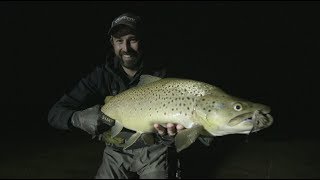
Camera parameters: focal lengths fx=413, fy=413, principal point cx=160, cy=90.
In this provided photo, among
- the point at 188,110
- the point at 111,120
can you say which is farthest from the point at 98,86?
the point at 188,110

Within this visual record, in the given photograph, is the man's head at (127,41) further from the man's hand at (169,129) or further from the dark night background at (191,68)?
the man's hand at (169,129)

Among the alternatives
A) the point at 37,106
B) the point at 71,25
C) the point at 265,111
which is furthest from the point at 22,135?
the point at 71,25

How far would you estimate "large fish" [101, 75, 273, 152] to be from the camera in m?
3.12

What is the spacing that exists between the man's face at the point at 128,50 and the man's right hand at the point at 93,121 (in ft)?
2.15

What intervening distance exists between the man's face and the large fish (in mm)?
731

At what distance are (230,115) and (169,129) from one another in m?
0.57

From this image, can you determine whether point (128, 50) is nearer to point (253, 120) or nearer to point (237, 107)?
point (237, 107)

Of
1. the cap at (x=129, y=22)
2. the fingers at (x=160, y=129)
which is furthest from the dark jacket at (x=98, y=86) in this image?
the fingers at (x=160, y=129)

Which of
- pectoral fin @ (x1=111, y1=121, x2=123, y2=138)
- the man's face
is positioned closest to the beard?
the man's face

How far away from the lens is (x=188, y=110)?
3277 mm

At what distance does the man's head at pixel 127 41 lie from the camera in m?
4.39

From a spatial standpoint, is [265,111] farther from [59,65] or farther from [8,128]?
[59,65]

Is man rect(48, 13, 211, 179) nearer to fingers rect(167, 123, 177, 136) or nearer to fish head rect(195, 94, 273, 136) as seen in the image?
fingers rect(167, 123, 177, 136)

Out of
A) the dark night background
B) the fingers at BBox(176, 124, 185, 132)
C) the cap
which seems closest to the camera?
the fingers at BBox(176, 124, 185, 132)
